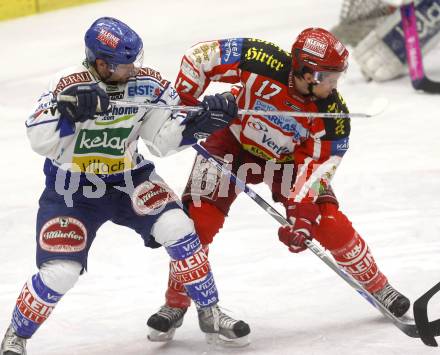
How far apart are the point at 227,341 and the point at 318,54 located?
45.5 inches

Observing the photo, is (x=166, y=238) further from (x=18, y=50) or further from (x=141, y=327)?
(x=18, y=50)

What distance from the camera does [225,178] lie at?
4.34 m

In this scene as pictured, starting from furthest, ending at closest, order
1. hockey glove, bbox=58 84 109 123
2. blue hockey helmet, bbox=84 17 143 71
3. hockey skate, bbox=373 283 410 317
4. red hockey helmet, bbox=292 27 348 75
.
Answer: hockey skate, bbox=373 283 410 317
red hockey helmet, bbox=292 27 348 75
blue hockey helmet, bbox=84 17 143 71
hockey glove, bbox=58 84 109 123

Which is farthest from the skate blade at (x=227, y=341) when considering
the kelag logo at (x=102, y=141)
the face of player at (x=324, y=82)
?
the face of player at (x=324, y=82)

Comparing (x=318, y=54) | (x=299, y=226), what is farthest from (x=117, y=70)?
(x=299, y=226)

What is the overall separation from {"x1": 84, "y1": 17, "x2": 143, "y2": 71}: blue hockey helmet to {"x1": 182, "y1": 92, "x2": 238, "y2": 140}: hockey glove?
287 millimetres

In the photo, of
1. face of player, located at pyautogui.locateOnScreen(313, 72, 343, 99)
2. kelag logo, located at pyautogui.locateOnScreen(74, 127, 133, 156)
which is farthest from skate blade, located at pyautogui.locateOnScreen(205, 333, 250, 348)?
face of player, located at pyautogui.locateOnScreen(313, 72, 343, 99)

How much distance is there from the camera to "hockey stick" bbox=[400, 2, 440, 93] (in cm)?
777

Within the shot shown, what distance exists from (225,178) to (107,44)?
85cm

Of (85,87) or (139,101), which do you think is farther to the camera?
(139,101)

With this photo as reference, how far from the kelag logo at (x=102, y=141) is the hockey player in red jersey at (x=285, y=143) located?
0.42 metres

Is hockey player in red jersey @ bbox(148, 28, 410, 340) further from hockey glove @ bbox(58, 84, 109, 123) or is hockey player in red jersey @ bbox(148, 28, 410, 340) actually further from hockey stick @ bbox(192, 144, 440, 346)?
hockey glove @ bbox(58, 84, 109, 123)

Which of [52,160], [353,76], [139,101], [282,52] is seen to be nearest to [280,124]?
[282,52]

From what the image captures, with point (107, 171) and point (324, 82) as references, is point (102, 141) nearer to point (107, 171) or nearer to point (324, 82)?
point (107, 171)
